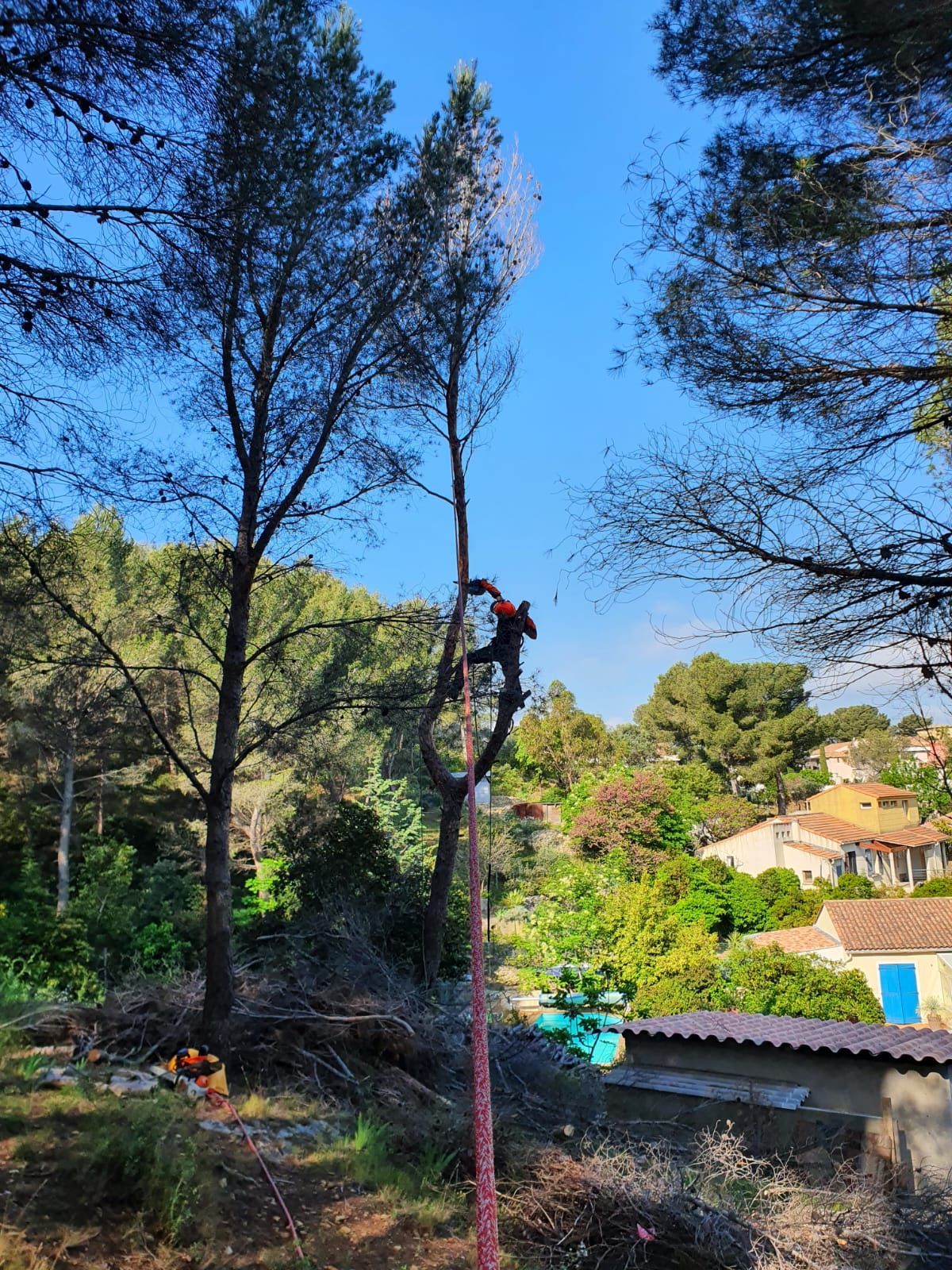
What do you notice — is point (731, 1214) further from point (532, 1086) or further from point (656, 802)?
point (656, 802)

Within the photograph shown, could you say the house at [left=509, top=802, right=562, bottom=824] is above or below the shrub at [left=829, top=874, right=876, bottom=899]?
above

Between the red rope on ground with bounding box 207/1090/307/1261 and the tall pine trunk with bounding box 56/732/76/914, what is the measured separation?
1480 cm

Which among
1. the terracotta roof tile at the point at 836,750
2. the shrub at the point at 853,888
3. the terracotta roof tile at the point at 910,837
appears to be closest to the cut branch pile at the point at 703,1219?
the shrub at the point at 853,888

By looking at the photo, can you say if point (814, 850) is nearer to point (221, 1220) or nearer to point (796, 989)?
point (796, 989)

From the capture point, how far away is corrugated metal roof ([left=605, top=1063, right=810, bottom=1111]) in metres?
8.54

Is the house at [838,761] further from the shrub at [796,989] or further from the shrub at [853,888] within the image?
the shrub at [796,989]

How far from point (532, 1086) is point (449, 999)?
1616 millimetres

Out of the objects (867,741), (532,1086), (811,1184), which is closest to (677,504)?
(811,1184)

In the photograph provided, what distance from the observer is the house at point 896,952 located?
74.1 ft

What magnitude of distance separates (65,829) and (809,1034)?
15.8 m

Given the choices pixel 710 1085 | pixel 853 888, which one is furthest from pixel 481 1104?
pixel 853 888

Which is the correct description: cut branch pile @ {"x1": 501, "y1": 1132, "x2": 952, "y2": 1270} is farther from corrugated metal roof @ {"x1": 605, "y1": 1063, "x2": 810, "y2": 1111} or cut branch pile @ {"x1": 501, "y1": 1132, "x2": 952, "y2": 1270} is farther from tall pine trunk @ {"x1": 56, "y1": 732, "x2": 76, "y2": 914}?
tall pine trunk @ {"x1": 56, "y1": 732, "x2": 76, "y2": 914}

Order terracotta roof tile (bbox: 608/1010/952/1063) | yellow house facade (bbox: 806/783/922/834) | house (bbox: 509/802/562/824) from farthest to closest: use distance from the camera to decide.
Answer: house (bbox: 509/802/562/824) < yellow house facade (bbox: 806/783/922/834) < terracotta roof tile (bbox: 608/1010/952/1063)

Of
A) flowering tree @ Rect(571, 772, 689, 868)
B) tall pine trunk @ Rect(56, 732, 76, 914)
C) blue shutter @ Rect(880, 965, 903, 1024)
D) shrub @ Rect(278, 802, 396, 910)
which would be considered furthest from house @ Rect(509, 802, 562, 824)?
shrub @ Rect(278, 802, 396, 910)
